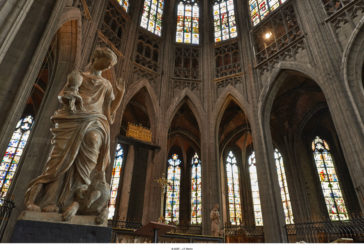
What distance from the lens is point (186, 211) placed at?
51.6 feet

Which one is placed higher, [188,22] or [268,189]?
[188,22]

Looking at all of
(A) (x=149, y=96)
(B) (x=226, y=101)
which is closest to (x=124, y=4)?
(A) (x=149, y=96)

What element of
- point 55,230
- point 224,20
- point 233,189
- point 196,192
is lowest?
point 55,230

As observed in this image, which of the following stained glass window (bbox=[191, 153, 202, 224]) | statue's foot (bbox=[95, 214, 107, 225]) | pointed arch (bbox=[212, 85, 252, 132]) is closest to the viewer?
statue's foot (bbox=[95, 214, 107, 225])

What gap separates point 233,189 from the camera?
16.2 meters

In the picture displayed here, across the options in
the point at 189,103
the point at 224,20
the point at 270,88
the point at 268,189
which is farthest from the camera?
the point at 224,20

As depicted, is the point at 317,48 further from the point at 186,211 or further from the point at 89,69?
the point at 186,211

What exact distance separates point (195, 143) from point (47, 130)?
11.2 m

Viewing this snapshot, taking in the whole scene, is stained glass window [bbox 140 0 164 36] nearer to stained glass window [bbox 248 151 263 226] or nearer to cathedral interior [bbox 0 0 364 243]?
cathedral interior [bbox 0 0 364 243]

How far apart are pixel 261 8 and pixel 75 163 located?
14584 millimetres

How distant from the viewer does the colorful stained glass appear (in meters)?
15.2

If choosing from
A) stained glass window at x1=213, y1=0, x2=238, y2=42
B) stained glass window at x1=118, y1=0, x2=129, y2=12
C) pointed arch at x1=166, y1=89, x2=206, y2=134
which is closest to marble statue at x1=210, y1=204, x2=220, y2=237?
pointed arch at x1=166, y1=89, x2=206, y2=134

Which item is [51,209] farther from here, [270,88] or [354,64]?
[270,88]

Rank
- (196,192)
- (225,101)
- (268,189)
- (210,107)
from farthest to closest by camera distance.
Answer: (196,192), (225,101), (210,107), (268,189)
